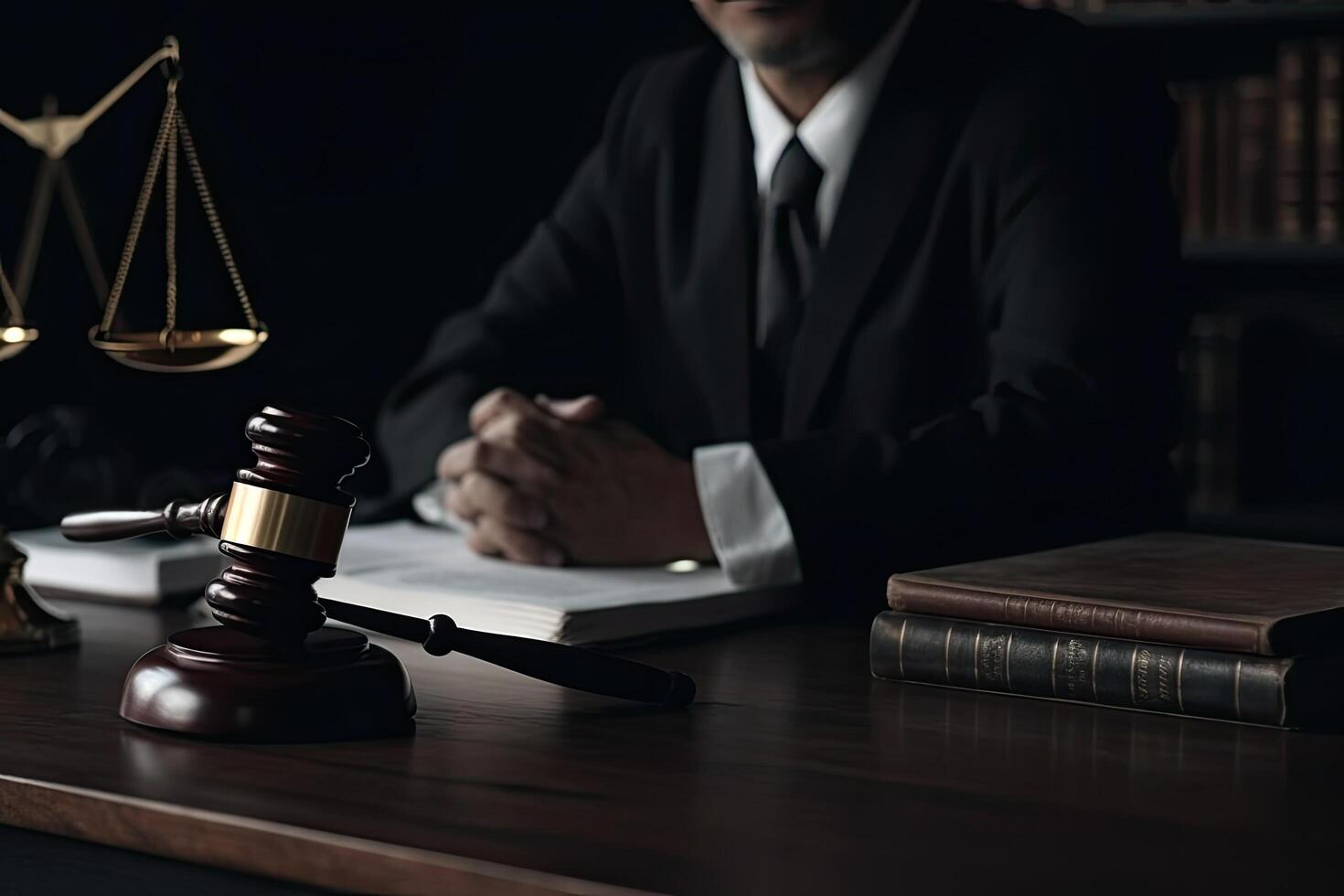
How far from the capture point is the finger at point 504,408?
1686 millimetres

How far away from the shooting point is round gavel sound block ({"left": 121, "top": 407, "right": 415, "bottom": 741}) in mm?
998

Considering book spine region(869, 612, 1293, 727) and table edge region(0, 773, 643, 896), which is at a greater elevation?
book spine region(869, 612, 1293, 727)

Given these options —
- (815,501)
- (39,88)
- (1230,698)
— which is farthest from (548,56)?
(1230,698)

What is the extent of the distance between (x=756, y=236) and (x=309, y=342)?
907 millimetres

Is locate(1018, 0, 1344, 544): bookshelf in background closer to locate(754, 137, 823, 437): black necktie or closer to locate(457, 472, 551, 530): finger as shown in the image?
locate(754, 137, 823, 437): black necktie

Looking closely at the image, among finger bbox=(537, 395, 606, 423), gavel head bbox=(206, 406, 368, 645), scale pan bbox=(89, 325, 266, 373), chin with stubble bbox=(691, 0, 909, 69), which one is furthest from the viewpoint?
chin with stubble bbox=(691, 0, 909, 69)

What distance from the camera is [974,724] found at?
42.1 inches

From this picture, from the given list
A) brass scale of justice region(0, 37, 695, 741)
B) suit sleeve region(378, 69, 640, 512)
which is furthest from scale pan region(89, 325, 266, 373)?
suit sleeve region(378, 69, 640, 512)

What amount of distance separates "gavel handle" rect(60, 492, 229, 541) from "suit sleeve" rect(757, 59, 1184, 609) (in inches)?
22.8

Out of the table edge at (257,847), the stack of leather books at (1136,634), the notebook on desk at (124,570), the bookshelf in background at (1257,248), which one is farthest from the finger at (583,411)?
the bookshelf in background at (1257,248)

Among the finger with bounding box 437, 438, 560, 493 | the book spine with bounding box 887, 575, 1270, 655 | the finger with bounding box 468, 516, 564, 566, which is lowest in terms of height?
the finger with bounding box 468, 516, 564, 566

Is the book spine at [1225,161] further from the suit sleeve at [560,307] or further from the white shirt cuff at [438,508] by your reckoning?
the white shirt cuff at [438,508]

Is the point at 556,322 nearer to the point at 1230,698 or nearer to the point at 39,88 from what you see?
the point at 39,88

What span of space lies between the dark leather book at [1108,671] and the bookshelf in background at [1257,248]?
2146 mm
